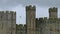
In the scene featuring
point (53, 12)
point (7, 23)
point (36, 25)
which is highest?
point (53, 12)

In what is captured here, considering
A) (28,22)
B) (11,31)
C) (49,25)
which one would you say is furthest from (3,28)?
(49,25)

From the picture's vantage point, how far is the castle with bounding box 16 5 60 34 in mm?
39375

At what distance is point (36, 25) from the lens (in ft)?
131

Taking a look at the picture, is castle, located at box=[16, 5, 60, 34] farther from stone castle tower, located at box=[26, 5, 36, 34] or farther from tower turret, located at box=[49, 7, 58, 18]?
tower turret, located at box=[49, 7, 58, 18]

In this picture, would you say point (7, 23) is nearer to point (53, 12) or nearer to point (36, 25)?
point (36, 25)

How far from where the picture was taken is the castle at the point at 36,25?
39375 millimetres

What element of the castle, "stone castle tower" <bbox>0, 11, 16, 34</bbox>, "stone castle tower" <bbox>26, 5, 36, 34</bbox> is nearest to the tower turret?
the castle

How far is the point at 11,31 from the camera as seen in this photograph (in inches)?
1519

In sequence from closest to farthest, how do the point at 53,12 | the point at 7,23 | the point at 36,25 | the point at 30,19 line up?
the point at 7,23, the point at 30,19, the point at 36,25, the point at 53,12

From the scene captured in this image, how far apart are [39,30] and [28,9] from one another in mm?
3808

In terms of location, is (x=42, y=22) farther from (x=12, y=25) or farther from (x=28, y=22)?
(x=12, y=25)

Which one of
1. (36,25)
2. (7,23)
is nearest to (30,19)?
(36,25)

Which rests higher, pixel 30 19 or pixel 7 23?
pixel 30 19

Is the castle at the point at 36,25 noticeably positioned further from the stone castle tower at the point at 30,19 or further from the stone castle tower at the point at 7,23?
the stone castle tower at the point at 7,23
